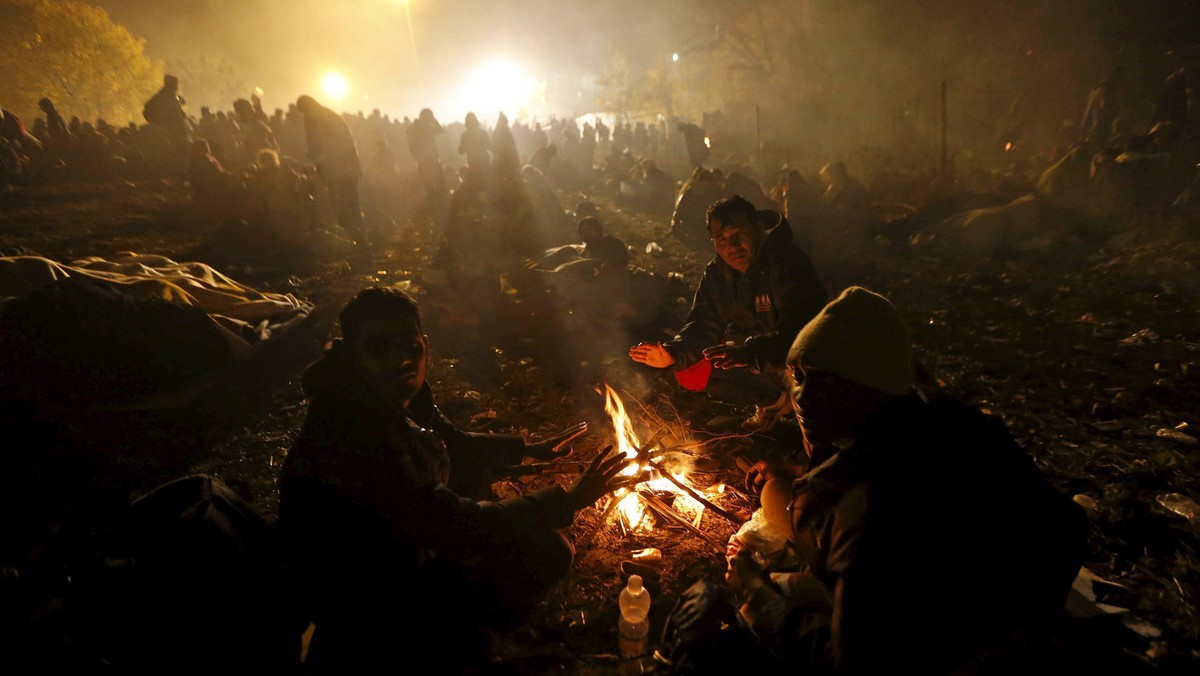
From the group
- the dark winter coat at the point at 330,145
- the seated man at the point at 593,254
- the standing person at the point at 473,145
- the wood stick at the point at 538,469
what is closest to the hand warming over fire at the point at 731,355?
the wood stick at the point at 538,469

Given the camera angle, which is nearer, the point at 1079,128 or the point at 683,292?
the point at 683,292

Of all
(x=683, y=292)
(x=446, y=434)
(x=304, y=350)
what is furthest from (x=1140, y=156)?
(x=304, y=350)

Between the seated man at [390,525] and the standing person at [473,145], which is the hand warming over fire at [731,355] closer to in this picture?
the seated man at [390,525]

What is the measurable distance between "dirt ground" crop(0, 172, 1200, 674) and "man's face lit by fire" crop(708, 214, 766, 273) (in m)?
1.71

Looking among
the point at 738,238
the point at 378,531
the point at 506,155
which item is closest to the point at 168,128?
the point at 506,155

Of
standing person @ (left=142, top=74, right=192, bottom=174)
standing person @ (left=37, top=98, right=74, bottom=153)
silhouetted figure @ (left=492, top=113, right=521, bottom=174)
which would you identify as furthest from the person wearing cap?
standing person @ (left=37, top=98, right=74, bottom=153)

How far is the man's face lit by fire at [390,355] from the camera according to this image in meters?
2.57

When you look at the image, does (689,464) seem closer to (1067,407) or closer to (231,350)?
(1067,407)

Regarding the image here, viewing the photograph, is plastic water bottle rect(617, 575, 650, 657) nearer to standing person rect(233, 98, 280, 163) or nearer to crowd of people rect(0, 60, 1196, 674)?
crowd of people rect(0, 60, 1196, 674)

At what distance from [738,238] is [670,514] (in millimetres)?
2537

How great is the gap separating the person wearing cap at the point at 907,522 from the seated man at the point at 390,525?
120cm

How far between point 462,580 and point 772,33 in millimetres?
35804

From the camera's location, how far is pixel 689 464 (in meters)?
4.60

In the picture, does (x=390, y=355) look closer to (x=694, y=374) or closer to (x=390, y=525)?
(x=390, y=525)
